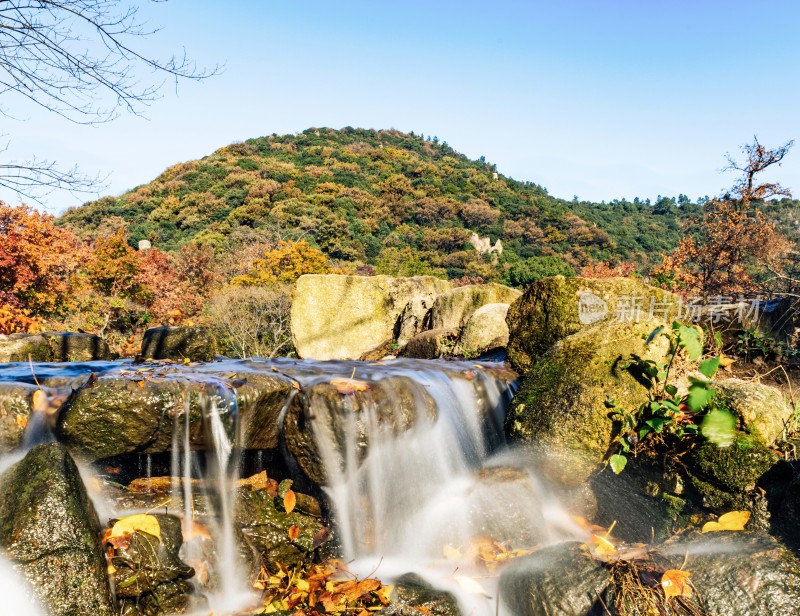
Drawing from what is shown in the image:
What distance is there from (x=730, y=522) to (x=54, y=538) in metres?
4.63

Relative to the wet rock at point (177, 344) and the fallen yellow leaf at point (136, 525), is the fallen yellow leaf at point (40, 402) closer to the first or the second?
the fallen yellow leaf at point (136, 525)

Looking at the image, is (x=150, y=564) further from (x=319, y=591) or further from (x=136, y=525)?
(x=319, y=591)

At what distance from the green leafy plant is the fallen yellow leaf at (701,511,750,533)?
0.51 m

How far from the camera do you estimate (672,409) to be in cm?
416

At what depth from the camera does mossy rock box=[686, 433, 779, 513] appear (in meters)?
3.89

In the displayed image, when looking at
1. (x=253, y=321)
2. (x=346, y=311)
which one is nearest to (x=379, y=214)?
(x=253, y=321)

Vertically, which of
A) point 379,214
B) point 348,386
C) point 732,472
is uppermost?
point 379,214

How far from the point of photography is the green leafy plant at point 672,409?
406cm

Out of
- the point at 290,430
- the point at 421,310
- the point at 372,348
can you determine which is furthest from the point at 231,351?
the point at 290,430

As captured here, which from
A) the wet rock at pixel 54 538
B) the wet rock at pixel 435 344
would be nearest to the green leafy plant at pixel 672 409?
the wet rock at pixel 54 538

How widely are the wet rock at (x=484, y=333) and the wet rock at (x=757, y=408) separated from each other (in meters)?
3.89

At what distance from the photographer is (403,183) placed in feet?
138

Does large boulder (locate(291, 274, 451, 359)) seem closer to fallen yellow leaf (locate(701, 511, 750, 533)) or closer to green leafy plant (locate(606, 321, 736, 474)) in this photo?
green leafy plant (locate(606, 321, 736, 474))

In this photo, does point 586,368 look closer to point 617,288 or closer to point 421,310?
point 617,288
